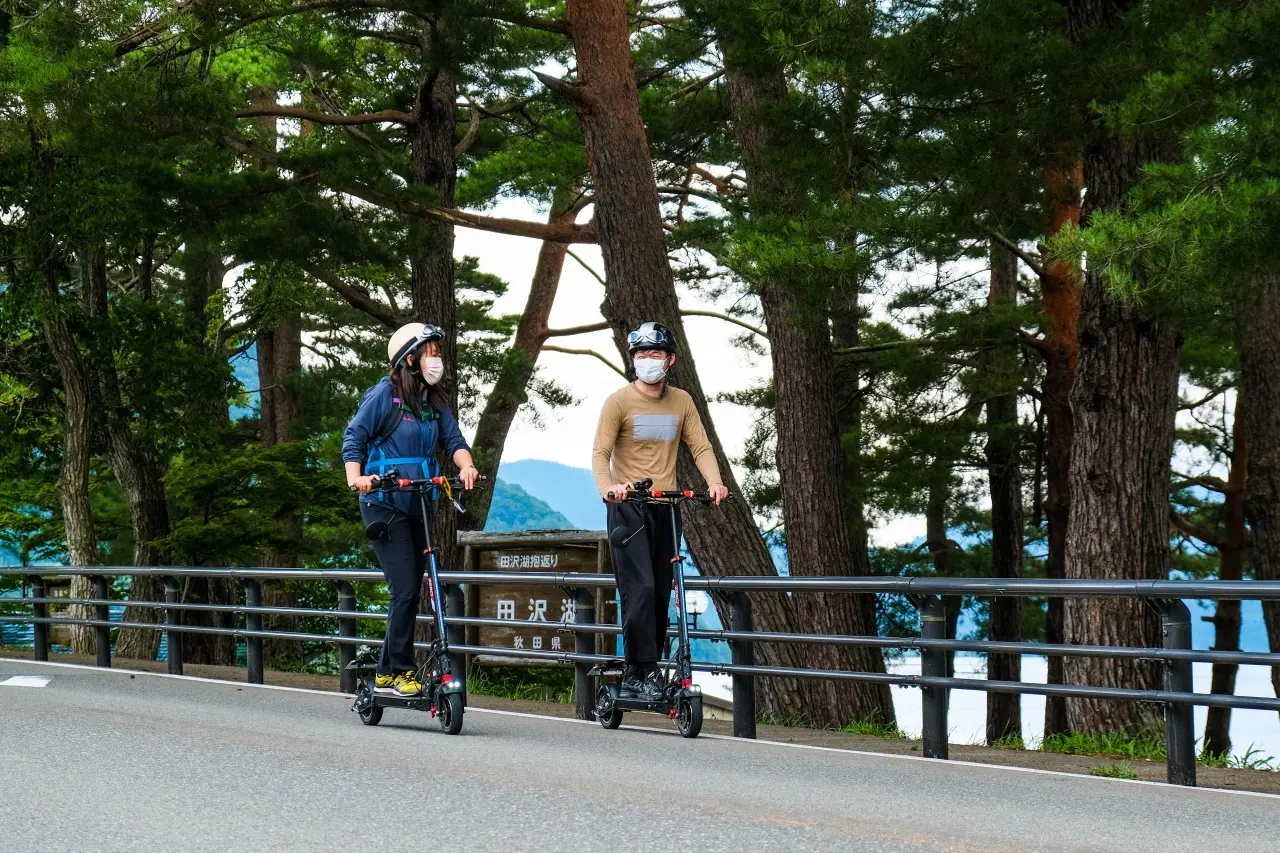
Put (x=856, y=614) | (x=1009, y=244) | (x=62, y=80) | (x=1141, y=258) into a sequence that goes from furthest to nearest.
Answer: (x=1009, y=244) < (x=62, y=80) < (x=856, y=614) < (x=1141, y=258)

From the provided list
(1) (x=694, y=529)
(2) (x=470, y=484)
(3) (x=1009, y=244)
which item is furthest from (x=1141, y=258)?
(3) (x=1009, y=244)

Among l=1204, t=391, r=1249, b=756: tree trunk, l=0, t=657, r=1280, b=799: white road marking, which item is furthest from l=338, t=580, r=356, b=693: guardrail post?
l=1204, t=391, r=1249, b=756: tree trunk

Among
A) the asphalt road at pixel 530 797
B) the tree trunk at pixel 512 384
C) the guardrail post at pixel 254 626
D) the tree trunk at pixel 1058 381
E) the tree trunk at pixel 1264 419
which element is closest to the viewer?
the asphalt road at pixel 530 797

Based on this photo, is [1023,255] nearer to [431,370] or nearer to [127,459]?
[127,459]

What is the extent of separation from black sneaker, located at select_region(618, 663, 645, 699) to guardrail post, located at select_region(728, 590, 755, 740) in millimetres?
736

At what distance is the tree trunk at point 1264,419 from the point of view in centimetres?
1734

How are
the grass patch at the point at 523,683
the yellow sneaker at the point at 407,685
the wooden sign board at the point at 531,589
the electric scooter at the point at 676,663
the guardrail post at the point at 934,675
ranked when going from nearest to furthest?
1. the guardrail post at the point at 934,675
2. the electric scooter at the point at 676,663
3. the yellow sneaker at the point at 407,685
4. the wooden sign board at the point at 531,589
5. the grass patch at the point at 523,683

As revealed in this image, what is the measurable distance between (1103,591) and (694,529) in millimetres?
7228

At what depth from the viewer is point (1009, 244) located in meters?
19.8

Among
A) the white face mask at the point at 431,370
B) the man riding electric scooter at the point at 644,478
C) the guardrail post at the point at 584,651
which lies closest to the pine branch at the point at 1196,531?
the guardrail post at the point at 584,651

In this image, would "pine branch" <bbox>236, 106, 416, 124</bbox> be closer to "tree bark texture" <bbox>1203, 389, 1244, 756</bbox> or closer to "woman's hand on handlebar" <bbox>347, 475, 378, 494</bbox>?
"woman's hand on handlebar" <bbox>347, 475, 378, 494</bbox>

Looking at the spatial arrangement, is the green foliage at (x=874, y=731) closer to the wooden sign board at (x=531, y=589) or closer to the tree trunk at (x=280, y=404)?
the wooden sign board at (x=531, y=589)

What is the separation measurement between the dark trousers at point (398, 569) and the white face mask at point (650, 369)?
152 cm

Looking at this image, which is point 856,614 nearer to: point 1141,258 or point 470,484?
point 1141,258
